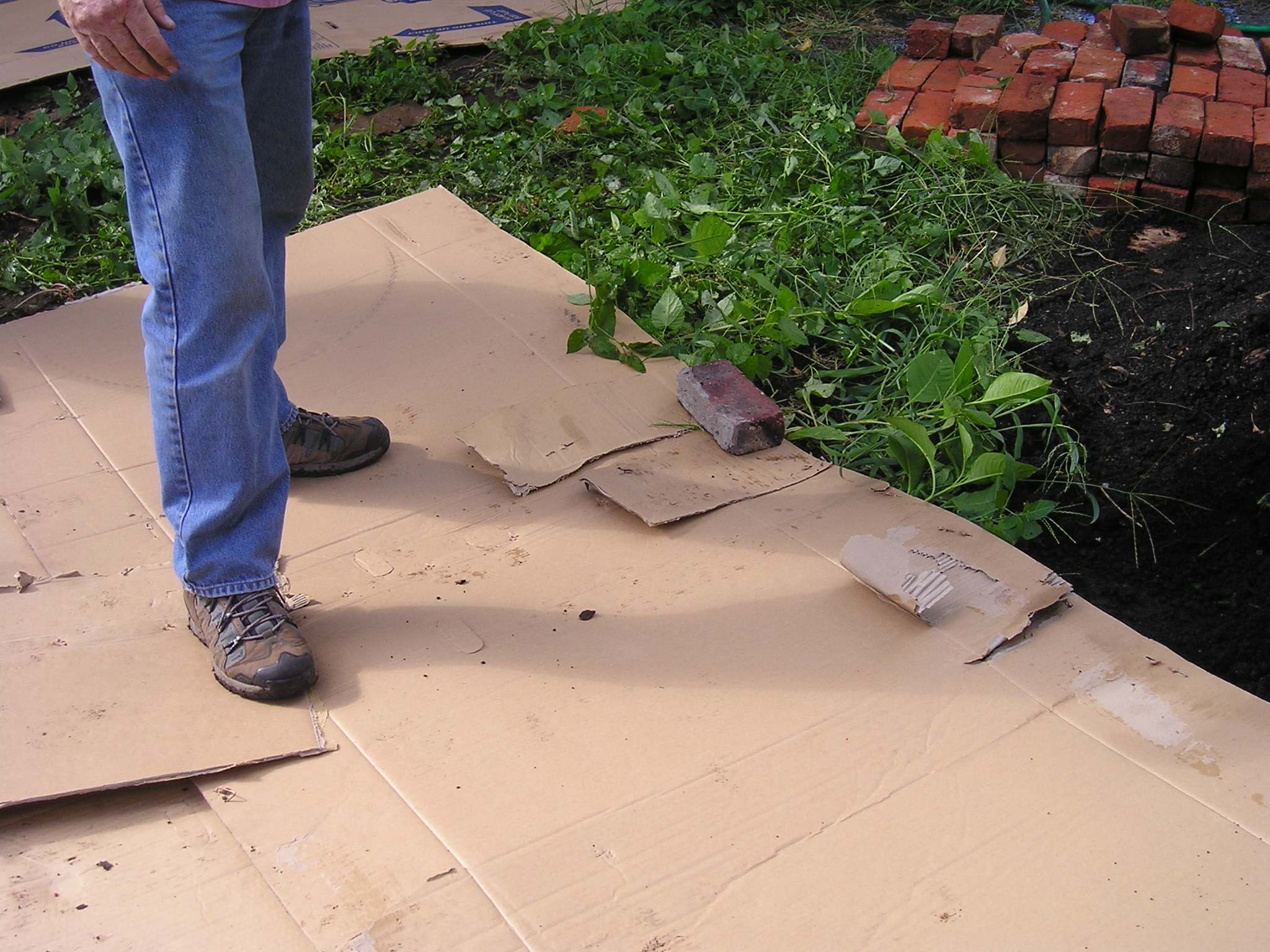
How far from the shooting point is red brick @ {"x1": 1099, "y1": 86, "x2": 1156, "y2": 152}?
105 inches

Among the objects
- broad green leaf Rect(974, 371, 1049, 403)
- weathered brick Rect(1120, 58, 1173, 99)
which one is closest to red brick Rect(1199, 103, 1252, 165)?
weathered brick Rect(1120, 58, 1173, 99)

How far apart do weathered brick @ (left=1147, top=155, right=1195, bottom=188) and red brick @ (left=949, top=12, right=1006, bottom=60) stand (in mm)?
818

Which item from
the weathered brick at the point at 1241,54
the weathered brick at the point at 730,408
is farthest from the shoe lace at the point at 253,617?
the weathered brick at the point at 1241,54

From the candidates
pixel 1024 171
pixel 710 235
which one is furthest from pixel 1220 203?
pixel 710 235

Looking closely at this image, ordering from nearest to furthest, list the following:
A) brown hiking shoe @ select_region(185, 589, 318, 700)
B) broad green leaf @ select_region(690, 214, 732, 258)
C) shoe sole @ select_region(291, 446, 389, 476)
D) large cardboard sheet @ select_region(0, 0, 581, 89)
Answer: brown hiking shoe @ select_region(185, 589, 318, 700) < shoe sole @ select_region(291, 446, 389, 476) < broad green leaf @ select_region(690, 214, 732, 258) < large cardboard sheet @ select_region(0, 0, 581, 89)

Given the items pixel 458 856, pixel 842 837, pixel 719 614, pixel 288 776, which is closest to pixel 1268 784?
pixel 842 837

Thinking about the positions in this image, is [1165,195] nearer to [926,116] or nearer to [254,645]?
[926,116]

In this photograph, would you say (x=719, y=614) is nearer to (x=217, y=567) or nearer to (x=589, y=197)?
(x=217, y=567)

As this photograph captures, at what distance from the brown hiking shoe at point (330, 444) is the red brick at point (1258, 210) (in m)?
2.22

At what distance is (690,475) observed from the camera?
1.99m

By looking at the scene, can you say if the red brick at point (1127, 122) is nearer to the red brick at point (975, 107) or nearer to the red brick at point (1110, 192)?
the red brick at point (1110, 192)

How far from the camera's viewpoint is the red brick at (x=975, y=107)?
2900 millimetres

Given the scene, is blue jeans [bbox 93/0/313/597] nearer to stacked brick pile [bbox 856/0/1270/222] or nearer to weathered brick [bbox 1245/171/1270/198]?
stacked brick pile [bbox 856/0/1270/222]

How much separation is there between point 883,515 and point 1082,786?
2.03 feet
